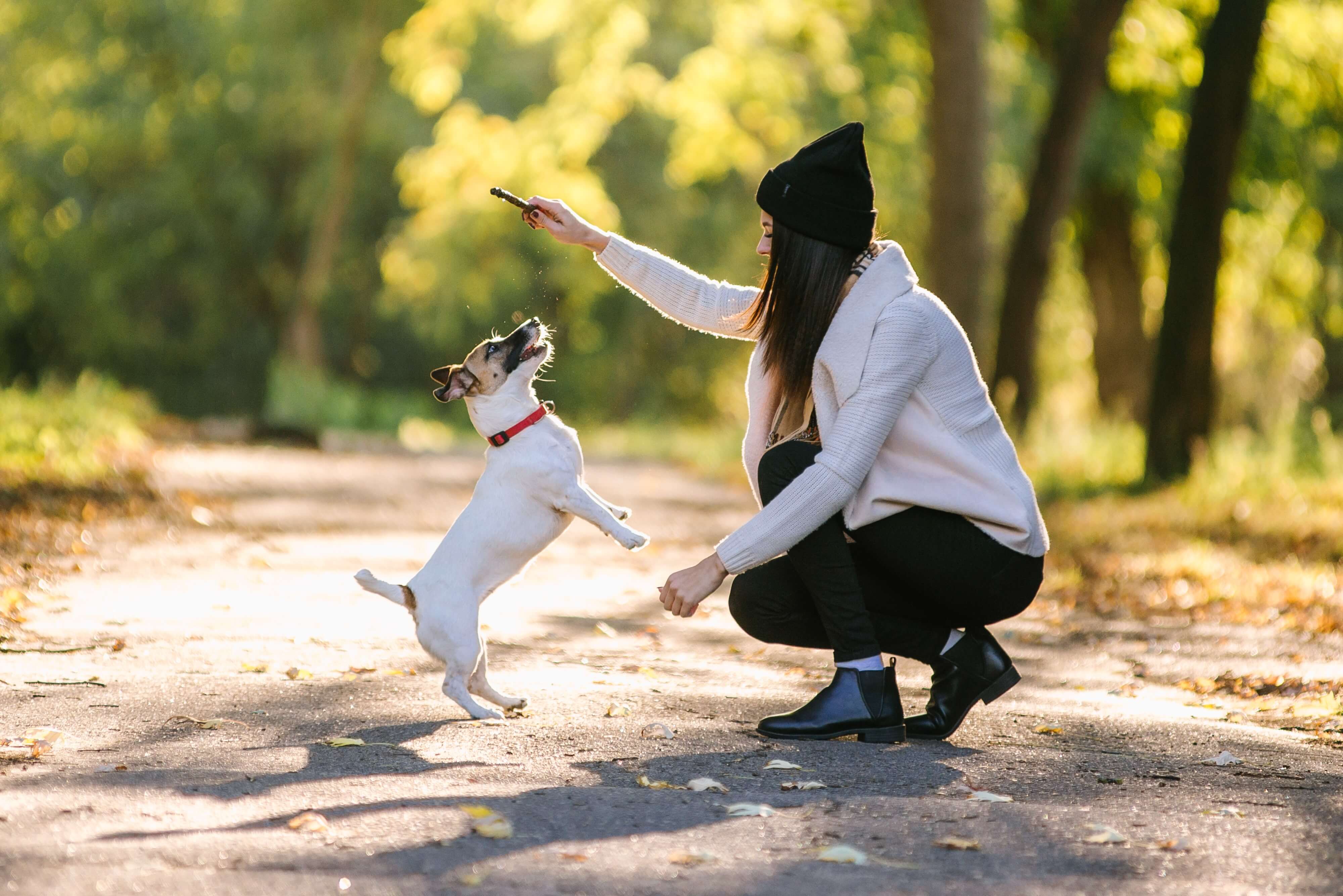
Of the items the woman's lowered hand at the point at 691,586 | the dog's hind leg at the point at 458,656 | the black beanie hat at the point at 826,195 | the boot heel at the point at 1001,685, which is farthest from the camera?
the boot heel at the point at 1001,685

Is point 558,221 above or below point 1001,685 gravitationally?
above

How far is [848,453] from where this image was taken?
4082 mm

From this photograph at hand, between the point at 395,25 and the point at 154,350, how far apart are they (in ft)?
42.3

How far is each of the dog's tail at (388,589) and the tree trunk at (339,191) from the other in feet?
72.0

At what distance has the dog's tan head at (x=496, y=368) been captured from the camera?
4.43 metres

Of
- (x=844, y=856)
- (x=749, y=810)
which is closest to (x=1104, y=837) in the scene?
(x=844, y=856)

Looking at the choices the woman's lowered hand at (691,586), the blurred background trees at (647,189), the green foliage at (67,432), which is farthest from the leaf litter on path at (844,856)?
the green foliage at (67,432)

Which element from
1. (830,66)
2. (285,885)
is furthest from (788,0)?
(285,885)

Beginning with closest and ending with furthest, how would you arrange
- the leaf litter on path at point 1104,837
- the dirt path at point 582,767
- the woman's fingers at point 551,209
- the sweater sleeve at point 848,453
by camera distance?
the dirt path at point 582,767, the leaf litter on path at point 1104,837, the sweater sleeve at point 848,453, the woman's fingers at point 551,209

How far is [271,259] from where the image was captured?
3347cm

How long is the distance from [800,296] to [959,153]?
10808 mm

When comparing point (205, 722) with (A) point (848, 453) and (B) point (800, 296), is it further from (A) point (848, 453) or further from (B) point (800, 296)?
(B) point (800, 296)

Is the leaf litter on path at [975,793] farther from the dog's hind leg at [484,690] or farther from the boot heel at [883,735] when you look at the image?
the dog's hind leg at [484,690]

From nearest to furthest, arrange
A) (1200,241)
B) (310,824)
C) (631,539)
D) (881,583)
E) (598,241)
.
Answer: (310,824) → (631,539) → (881,583) → (598,241) → (1200,241)
